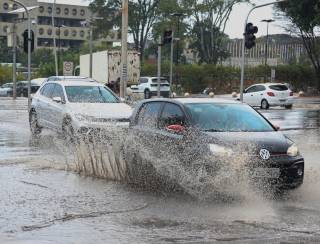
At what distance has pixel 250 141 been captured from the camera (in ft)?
A: 31.6

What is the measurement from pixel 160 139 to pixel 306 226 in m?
3.24

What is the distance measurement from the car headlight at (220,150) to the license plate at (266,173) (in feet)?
1.40

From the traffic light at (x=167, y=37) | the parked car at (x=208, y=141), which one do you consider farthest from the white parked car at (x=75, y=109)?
the traffic light at (x=167, y=37)

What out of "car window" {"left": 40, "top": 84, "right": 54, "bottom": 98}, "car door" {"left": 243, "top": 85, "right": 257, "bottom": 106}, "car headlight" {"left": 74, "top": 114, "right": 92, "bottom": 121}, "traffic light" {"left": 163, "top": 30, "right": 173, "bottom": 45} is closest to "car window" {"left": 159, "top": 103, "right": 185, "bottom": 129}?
"car headlight" {"left": 74, "top": 114, "right": 92, "bottom": 121}

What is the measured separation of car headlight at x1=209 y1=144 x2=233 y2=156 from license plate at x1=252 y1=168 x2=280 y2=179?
427mm

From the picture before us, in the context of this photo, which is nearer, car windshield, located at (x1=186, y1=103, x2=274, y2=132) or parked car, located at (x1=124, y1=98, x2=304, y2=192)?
parked car, located at (x1=124, y1=98, x2=304, y2=192)

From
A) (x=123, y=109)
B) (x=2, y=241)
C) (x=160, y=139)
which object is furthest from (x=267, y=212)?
(x=123, y=109)

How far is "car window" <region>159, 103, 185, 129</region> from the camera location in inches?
415

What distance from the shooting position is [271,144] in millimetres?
9719

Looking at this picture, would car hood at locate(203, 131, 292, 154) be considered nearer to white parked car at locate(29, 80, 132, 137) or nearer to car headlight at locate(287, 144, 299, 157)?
car headlight at locate(287, 144, 299, 157)

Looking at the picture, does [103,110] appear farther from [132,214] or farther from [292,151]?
[132,214]

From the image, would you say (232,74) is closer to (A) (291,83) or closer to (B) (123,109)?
(A) (291,83)

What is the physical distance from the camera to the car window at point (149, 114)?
1113 cm

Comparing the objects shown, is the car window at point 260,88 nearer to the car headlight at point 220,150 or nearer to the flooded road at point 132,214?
the flooded road at point 132,214
